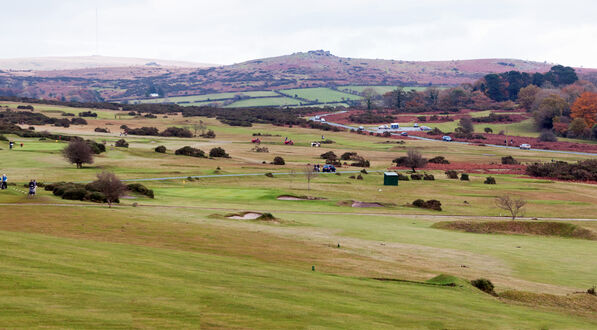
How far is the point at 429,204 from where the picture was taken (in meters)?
62.0

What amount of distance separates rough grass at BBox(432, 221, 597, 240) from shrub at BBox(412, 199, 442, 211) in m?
11.2

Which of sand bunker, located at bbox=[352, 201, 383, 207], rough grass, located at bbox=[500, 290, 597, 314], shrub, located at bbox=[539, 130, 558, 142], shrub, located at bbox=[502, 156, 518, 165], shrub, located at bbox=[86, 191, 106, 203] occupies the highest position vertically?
shrub, located at bbox=[539, 130, 558, 142]

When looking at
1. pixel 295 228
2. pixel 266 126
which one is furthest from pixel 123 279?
pixel 266 126

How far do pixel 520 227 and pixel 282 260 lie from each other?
1133 inches

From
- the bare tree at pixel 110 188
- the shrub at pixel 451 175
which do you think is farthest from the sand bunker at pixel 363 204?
the shrub at pixel 451 175

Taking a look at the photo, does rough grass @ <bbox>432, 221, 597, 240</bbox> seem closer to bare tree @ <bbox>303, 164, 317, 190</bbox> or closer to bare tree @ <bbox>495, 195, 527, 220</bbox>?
bare tree @ <bbox>495, 195, 527, 220</bbox>

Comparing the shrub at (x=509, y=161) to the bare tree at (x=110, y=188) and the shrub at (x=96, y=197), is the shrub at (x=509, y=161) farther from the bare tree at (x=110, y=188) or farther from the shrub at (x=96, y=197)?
the shrub at (x=96, y=197)

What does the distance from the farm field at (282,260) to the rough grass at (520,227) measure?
1252 millimetres

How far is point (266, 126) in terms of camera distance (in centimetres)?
18800

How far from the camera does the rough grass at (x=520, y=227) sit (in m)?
47.9

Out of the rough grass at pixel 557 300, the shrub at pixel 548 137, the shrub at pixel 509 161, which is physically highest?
the shrub at pixel 548 137

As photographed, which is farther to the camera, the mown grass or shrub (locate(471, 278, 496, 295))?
shrub (locate(471, 278, 496, 295))

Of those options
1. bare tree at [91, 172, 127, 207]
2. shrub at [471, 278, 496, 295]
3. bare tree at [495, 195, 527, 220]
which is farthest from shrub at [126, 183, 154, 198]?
shrub at [471, 278, 496, 295]

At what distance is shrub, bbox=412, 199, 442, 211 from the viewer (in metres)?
61.1
